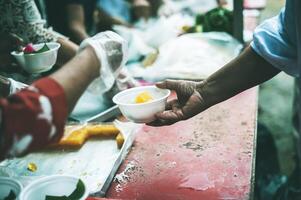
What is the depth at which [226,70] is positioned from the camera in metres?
1.79

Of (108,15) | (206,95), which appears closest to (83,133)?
(206,95)

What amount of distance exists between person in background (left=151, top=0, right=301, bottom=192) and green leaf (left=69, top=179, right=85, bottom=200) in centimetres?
55

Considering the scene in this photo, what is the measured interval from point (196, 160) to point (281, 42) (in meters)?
0.64

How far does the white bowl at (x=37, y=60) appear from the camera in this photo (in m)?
1.67

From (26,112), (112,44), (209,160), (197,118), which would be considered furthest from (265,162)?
(26,112)

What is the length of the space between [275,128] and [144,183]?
3006 mm

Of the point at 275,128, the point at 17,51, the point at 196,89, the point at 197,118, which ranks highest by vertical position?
the point at 17,51

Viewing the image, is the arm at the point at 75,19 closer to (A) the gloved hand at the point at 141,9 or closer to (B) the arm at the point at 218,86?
(A) the gloved hand at the point at 141,9

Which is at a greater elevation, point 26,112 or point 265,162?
point 26,112

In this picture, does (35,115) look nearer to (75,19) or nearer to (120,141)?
(120,141)

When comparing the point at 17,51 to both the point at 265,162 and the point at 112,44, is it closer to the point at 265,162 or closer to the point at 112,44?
the point at 112,44

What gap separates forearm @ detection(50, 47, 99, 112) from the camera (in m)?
1.16

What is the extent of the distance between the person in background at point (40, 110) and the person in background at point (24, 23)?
2.67ft

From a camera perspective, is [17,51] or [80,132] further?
[80,132]
